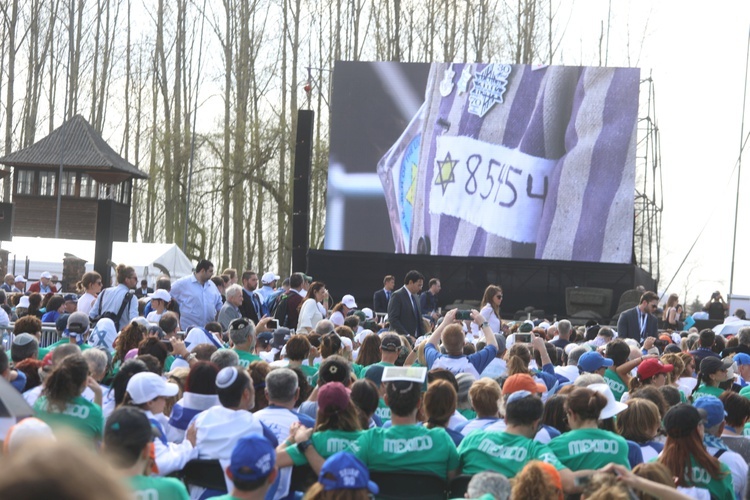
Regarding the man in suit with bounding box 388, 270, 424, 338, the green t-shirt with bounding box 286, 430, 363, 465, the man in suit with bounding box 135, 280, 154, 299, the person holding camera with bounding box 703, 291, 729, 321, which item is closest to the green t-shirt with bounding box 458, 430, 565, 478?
the green t-shirt with bounding box 286, 430, 363, 465

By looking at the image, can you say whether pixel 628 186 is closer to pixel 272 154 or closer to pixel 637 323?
pixel 637 323

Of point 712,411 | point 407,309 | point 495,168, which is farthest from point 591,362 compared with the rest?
point 495,168

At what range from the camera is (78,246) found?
35.0 metres

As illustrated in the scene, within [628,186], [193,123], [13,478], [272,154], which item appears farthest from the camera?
[193,123]

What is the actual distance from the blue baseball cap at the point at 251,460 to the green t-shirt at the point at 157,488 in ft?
0.64

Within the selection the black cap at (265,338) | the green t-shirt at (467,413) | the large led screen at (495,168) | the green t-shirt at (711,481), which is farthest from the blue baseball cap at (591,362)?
the large led screen at (495,168)

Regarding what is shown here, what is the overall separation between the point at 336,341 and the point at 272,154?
33162 mm

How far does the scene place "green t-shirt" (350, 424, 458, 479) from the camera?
463 cm

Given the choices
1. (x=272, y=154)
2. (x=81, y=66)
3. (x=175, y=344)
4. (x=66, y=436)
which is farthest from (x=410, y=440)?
(x=81, y=66)

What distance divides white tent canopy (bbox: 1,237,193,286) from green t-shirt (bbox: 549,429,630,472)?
27.7m

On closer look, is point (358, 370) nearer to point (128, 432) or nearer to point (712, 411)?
point (712, 411)

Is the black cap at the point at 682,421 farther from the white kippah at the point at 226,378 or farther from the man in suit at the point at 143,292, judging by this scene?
the man in suit at the point at 143,292

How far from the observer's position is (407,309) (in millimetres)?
12336

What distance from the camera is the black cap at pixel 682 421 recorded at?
193 inches
